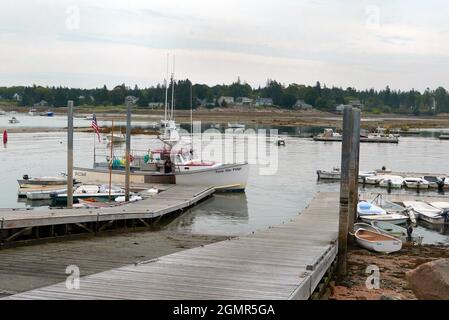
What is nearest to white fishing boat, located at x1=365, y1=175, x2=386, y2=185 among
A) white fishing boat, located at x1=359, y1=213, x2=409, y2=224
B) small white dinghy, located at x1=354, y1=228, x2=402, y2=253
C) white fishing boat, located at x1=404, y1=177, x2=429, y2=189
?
white fishing boat, located at x1=404, y1=177, x2=429, y2=189

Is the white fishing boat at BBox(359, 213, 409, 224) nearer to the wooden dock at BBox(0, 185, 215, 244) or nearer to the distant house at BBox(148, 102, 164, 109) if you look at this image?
the wooden dock at BBox(0, 185, 215, 244)

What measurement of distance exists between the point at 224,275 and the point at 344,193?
581cm

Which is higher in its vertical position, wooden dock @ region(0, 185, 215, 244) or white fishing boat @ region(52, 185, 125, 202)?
wooden dock @ region(0, 185, 215, 244)

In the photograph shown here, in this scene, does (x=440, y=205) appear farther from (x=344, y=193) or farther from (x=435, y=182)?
(x=344, y=193)

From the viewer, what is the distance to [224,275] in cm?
1109

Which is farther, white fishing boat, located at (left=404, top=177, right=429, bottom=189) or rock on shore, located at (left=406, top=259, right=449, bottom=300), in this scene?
white fishing boat, located at (left=404, top=177, right=429, bottom=189)

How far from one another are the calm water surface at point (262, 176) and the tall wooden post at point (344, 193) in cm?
822

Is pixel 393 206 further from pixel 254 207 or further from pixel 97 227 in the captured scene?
pixel 97 227

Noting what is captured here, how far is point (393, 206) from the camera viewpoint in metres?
29.3

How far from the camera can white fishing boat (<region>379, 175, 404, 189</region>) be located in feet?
134

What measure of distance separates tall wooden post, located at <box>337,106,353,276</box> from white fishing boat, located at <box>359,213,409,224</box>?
9.12 m

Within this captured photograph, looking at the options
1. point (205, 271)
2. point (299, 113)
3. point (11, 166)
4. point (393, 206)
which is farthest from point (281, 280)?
point (299, 113)

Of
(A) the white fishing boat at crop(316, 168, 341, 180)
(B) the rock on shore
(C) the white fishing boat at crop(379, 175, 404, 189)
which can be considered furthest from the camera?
(A) the white fishing boat at crop(316, 168, 341, 180)
